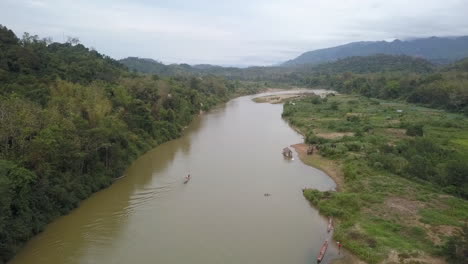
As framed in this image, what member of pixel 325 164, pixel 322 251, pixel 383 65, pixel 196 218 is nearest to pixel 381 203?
pixel 322 251

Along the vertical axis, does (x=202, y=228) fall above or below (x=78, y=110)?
below

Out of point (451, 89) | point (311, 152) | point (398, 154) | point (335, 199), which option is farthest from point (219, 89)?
point (335, 199)

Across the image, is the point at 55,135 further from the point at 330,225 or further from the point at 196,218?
the point at 330,225

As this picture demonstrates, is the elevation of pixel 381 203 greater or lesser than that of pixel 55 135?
lesser

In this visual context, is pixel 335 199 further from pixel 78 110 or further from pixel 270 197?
pixel 78 110

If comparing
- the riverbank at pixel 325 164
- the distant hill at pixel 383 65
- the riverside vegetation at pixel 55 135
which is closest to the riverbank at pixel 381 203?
the riverbank at pixel 325 164

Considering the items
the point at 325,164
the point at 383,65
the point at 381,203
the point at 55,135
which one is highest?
the point at 383,65

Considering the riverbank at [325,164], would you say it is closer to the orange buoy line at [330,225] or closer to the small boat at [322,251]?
the orange buoy line at [330,225]
